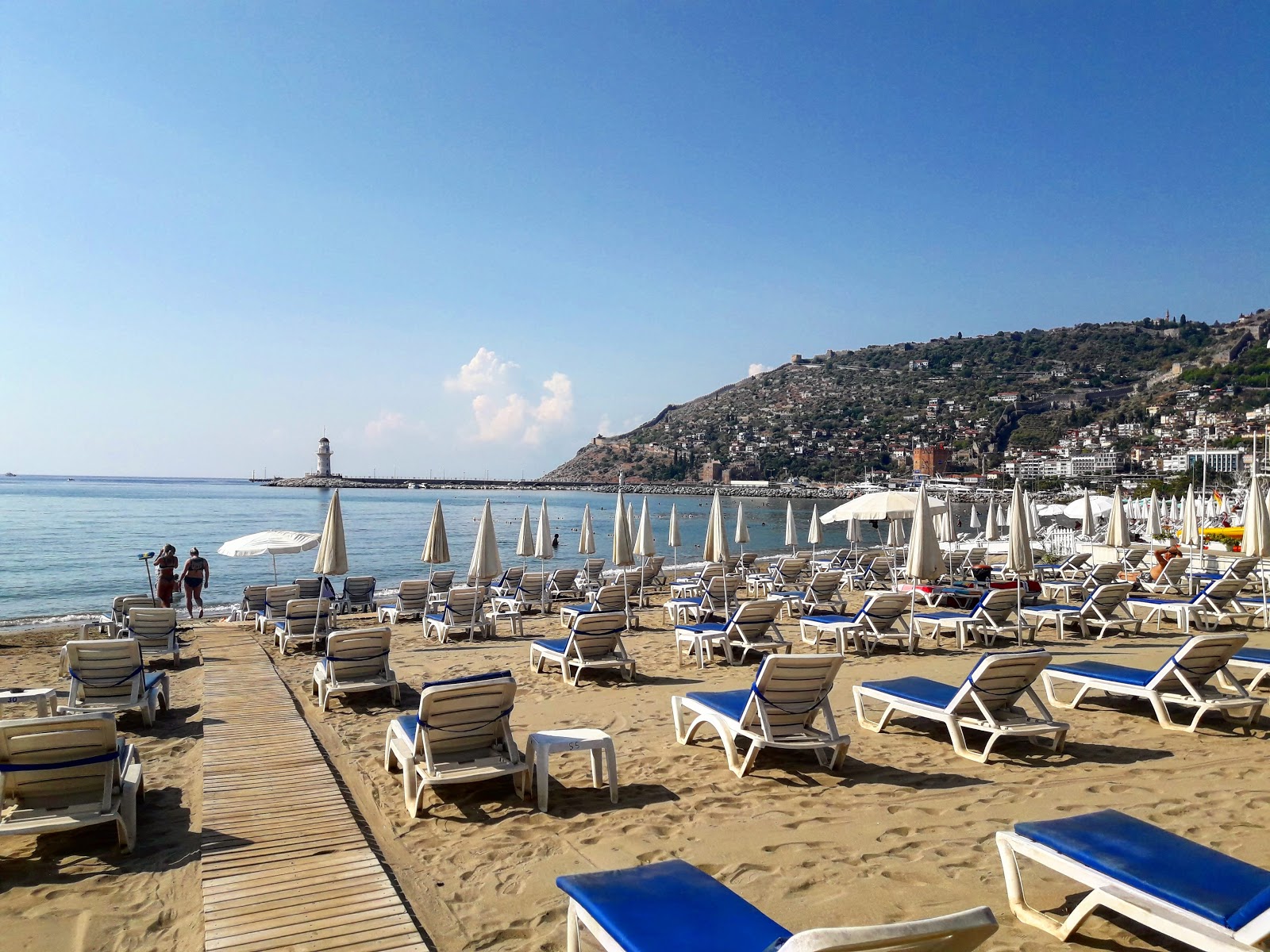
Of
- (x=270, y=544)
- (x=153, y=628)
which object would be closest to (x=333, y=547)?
(x=153, y=628)

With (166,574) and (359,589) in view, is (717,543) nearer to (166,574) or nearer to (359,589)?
(359,589)

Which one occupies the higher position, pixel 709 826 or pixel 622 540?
pixel 622 540

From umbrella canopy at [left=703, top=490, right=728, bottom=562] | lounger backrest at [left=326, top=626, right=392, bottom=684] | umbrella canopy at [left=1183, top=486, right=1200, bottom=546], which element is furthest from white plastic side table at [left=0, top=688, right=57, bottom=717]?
umbrella canopy at [left=1183, top=486, right=1200, bottom=546]

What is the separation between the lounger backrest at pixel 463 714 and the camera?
4.76 metres

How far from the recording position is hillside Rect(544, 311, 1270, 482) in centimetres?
12594

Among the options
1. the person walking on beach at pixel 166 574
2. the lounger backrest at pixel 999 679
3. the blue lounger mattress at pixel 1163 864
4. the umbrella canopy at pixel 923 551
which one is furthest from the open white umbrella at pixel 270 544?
the blue lounger mattress at pixel 1163 864

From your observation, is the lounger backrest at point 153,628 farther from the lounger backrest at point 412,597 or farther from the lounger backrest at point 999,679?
the lounger backrest at point 999,679

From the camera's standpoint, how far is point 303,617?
34.7 ft

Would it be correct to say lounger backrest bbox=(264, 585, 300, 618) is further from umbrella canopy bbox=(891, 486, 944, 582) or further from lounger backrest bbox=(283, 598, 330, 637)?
umbrella canopy bbox=(891, 486, 944, 582)

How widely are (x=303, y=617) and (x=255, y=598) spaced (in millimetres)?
4090

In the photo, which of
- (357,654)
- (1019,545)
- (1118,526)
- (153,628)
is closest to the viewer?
(357,654)

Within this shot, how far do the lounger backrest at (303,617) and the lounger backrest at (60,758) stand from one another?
6288 millimetres

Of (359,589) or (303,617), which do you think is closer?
(303,617)

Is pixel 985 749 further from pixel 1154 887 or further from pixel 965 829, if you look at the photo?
pixel 1154 887
